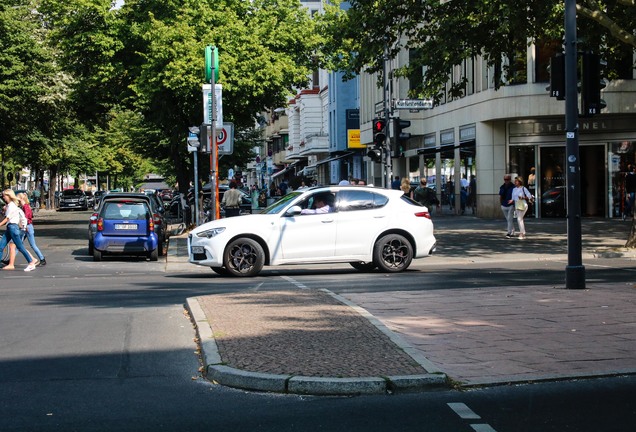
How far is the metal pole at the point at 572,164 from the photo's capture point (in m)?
12.9

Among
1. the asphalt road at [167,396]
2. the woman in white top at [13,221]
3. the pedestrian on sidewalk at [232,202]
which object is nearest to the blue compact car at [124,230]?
the woman in white top at [13,221]

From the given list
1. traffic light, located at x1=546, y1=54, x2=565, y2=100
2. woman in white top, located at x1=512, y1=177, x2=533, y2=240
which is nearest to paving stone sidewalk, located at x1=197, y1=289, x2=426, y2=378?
traffic light, located at x1=546, y1=54, x2=565, y2=100

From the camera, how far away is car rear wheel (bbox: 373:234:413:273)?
57.1ft

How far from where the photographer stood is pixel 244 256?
55.9 ft

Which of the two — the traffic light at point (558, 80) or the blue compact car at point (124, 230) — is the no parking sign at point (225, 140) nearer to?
the blue compact car at point (124, 230)

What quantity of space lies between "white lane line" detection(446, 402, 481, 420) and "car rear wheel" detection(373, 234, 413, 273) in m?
10.9

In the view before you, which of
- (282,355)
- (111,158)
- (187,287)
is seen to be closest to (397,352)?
(282,355)

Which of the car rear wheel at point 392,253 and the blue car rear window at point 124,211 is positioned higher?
the blue car rear window at point 124,211

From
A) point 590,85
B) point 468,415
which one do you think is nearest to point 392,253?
point 590,85

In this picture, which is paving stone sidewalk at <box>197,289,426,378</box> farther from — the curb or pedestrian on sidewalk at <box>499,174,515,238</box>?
pedestrian on sidewalk at <box>499,174,515,238</box>

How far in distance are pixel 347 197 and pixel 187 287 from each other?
3.64 m

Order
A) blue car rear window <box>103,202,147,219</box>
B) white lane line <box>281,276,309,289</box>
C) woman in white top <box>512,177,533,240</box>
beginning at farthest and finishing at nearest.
A: woman in white top <box>512,177,533,240</box> < blue car rear window <box>103,202,147,219</box> < white lane line <box>281,276,309,289</box>

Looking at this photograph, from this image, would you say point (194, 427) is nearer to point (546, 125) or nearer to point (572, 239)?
point (572, 239)

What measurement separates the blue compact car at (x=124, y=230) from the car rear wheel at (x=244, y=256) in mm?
6131
